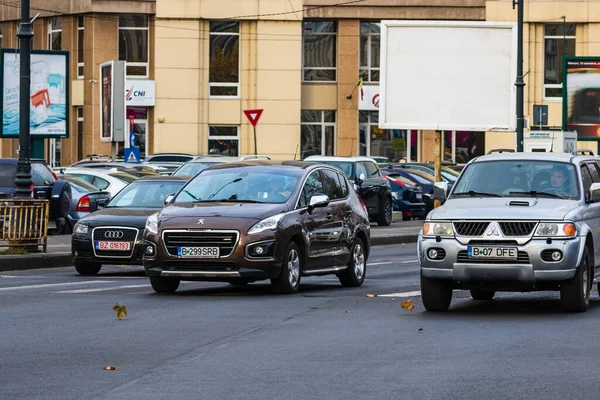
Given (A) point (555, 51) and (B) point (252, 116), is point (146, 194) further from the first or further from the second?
(A) point (555, 51)

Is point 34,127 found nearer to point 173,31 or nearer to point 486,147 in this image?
point 173,31

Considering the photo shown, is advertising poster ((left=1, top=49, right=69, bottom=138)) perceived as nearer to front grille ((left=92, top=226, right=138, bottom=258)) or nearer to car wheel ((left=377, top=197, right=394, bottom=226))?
car wheel ((left=377, top=197, right=394, bottom=226))

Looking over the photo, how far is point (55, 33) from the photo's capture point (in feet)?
196

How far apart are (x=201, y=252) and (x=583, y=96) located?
120ft

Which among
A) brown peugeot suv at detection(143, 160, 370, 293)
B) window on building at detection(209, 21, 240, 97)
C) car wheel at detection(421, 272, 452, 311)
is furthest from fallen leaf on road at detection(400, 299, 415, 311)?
window on building at detection(209, 21, 240, 97)

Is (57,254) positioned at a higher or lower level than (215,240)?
lower

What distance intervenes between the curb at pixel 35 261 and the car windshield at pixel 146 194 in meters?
1.48

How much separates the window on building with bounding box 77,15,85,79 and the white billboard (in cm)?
2286

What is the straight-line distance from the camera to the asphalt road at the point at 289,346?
378 inches

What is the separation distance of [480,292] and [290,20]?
4160 cm

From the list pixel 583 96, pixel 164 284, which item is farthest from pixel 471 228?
pixel 583 96

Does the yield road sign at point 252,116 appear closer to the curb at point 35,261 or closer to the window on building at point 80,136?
the curb at point 35,261

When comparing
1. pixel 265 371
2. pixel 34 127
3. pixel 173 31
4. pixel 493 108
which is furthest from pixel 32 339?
pixel 173 31

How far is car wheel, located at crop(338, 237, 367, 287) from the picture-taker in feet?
62.4
